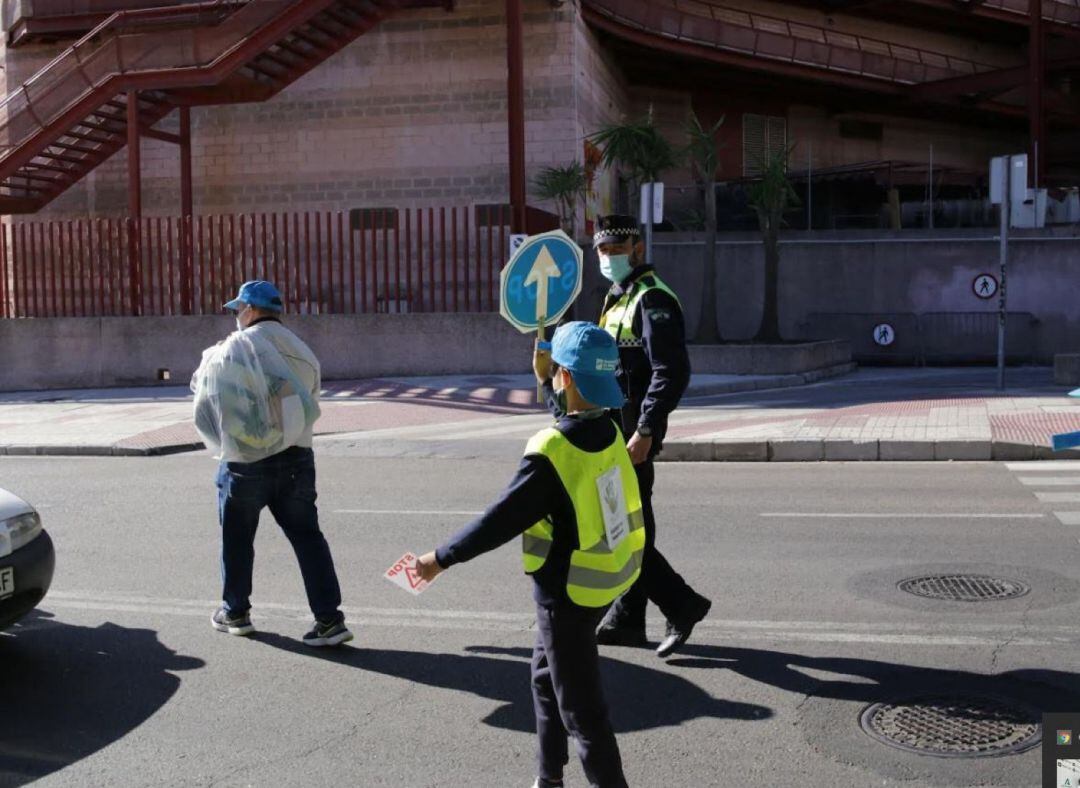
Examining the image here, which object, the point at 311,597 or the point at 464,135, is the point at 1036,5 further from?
the point at 311,597

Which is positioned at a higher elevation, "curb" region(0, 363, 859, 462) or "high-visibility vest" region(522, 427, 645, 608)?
"high-visibility vest" region(522, 427, 645, 608)

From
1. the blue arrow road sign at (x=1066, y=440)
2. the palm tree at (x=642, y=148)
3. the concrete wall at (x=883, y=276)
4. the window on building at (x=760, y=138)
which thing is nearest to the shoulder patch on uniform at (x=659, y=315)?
the blue arrow road sign at (x=1066, y=440)

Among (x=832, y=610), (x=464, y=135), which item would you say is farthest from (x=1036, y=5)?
(x=832, y=610)

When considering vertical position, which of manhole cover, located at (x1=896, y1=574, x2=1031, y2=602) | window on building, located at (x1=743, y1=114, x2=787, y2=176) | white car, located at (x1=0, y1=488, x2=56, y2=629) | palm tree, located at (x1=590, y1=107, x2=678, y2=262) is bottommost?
manhole cover, located at (x1=896, y1=574, x2=1031, y2=602)

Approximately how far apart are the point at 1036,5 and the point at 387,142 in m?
15.8

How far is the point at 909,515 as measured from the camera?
858cm

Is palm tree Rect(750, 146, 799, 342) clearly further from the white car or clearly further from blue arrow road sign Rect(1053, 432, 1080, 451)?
blue arrow road sign Rect(1053, 432, 1080, 451)

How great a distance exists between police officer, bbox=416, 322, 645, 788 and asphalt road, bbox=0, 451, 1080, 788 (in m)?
0.58

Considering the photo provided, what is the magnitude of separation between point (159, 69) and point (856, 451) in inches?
604

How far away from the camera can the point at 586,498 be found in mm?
3646

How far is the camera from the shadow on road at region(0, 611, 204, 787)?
14.8 ft

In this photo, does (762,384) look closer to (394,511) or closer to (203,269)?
(203,269)

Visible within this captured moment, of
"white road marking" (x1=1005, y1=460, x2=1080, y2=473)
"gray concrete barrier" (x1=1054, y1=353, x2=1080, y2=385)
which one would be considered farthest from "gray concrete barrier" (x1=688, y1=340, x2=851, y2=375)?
"white road marking" (x1=1005, y1=460, x2=1080, y2=473)

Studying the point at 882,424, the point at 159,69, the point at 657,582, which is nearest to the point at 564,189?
the point at 159,69
